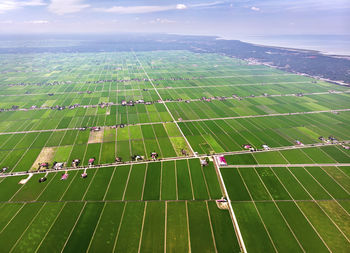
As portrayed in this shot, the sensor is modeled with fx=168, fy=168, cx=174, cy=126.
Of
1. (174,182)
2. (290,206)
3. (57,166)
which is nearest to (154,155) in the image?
(174,182)

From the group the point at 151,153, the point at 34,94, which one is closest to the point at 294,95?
the point at 151,153

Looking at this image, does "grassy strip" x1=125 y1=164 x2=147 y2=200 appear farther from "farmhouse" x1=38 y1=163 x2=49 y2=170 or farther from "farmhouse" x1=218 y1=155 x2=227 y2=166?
"farmhouse" x1=38 y1=163 x2=49 y2=170

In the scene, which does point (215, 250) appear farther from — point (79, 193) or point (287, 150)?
point (287, 150)

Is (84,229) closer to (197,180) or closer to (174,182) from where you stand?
(174,182)

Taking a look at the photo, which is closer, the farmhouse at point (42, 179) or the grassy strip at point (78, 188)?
the grassy strip at point (78, 188)

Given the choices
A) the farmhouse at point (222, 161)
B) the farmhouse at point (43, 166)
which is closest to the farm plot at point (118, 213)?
the farmhouse at point (43, 166)

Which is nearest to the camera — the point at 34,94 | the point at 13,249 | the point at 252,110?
the point at 13,249

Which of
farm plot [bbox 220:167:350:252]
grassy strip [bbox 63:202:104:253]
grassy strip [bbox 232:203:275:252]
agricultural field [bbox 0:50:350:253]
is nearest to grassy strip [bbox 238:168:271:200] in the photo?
farm plot [bbox 220:167:350:252]

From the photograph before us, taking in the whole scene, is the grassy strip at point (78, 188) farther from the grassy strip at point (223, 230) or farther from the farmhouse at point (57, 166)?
the grassy strip at point (223, 230)
